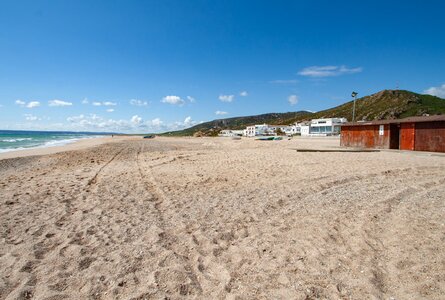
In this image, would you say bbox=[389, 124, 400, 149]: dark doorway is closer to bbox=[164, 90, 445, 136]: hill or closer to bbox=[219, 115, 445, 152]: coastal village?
bbox=[219, 115, 445, 152]: coastal village

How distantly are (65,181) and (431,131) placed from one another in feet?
71.4

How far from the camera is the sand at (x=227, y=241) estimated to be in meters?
3.07

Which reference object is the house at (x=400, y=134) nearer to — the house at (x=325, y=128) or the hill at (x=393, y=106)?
the house at (x=325, y=128)

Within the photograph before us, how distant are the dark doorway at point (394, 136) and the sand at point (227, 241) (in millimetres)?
14036

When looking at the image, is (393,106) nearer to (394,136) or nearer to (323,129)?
(323,129)

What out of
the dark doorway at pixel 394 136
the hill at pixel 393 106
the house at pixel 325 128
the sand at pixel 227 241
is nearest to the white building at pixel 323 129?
the house at pixel 325 128

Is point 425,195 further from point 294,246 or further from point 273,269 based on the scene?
point 273,269

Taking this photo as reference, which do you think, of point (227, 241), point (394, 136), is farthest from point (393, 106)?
point (227, 241)

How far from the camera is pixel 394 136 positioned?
20.4 meters

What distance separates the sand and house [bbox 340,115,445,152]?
487 inches

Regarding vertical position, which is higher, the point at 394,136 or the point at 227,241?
the point at 394,136

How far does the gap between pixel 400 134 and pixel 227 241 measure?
20.7 meters

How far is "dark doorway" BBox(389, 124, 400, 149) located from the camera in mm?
20225

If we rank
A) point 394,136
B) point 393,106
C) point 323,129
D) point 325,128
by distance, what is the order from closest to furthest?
point 394,136 < point 325,128 < point 323,129 < point 393,106
